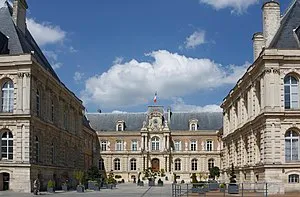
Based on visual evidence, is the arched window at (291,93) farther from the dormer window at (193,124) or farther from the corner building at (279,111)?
the dormer window at (193,124)

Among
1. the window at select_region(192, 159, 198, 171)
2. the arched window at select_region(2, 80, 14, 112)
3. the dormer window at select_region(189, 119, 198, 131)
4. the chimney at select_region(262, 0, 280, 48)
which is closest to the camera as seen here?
the arched window at select_region(2, 80, 14, 112)

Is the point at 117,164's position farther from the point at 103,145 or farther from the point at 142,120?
the point at 142,120

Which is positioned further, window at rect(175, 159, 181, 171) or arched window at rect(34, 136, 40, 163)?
window at rect(175, 159, 181, 171)

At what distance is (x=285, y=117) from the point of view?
41.2 metres

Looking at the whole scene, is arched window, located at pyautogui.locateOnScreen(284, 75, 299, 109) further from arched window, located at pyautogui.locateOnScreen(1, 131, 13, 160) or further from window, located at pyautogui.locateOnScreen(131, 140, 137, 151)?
window, located at pyautogui.locateOnScreen(131, 140, 137, 151)

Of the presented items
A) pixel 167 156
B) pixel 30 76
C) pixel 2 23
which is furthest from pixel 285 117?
pixel 167 156

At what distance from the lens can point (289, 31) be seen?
Result: 45.2 metres

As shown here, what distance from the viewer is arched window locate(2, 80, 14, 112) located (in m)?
44.6

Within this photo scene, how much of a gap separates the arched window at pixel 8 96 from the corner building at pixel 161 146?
51.4 metres

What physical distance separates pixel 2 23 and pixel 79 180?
1843 cm

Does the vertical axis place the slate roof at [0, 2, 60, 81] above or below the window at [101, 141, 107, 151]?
above

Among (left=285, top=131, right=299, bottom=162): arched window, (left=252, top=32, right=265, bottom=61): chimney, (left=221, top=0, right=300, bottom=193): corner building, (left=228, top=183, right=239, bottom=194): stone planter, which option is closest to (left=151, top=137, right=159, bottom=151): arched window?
(left=252, top=32, right=265, bottom=61): chimney

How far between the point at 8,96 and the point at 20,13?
444 inches

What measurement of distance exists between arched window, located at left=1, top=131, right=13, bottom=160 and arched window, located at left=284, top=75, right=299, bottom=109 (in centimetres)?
2332
